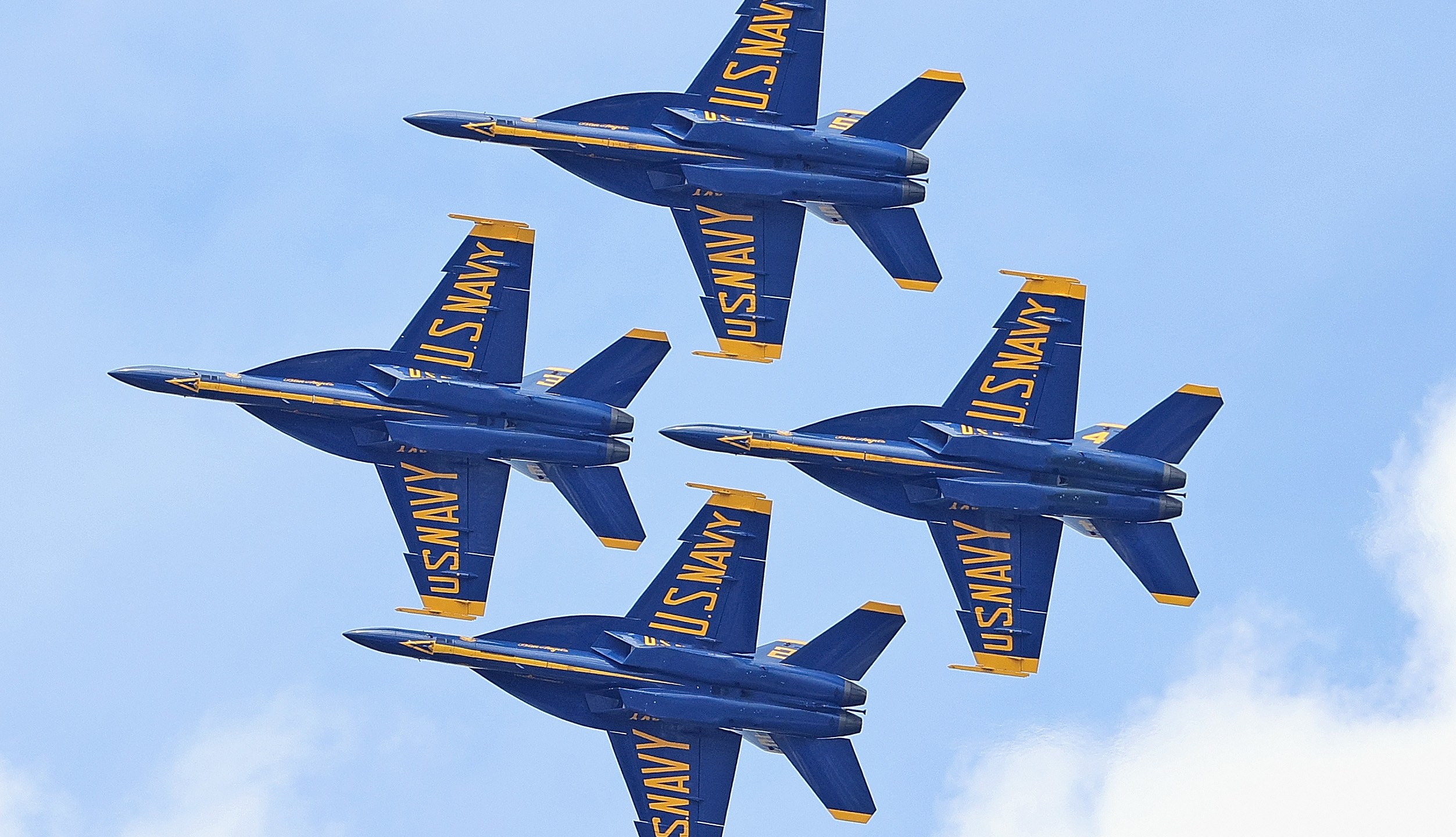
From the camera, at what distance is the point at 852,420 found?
236 ft

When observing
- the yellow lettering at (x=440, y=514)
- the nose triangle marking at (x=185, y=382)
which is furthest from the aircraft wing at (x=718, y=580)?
the nose triangle marking at (x=185, y=382)

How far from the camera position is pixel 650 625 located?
7100 centimetres

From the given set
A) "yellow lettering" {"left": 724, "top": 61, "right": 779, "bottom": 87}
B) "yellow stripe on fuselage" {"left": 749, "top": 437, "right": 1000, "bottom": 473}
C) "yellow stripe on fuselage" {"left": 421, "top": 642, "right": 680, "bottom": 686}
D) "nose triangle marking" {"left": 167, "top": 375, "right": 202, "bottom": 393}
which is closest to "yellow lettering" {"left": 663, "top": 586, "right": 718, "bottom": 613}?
"yellow stripe on fuselage" {"left": 421, "top": 642, "right": 680, "bottom": 686}

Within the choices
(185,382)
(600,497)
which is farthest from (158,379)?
(600,497)

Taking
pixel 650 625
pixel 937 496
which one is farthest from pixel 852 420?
pixel 650 625

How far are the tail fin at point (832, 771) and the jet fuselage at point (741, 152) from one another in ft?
46.2

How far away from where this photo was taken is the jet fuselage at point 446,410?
71.4 meters

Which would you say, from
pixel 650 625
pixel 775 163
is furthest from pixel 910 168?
pixel 650 625

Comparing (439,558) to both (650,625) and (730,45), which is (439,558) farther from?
(730,45)

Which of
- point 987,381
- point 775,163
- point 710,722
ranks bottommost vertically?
point 710,722

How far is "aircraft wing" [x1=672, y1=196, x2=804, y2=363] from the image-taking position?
73.6 m

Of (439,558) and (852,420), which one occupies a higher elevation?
(852,420)

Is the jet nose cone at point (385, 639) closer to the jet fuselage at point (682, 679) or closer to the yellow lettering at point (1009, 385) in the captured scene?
the jet fuselage at point (682, 679)

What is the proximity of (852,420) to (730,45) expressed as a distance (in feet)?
34.3
